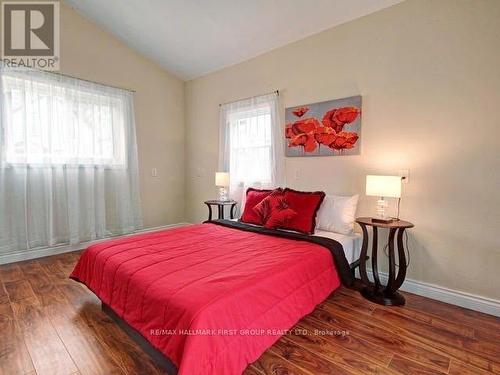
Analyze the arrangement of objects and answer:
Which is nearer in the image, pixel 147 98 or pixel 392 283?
pixel 392 283

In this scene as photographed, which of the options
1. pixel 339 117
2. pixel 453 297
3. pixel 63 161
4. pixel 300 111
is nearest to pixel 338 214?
pixel 339 117

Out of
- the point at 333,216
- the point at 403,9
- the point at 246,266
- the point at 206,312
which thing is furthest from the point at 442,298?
the point at 403,9

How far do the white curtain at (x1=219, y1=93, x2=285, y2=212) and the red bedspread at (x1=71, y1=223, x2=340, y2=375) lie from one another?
1379mm

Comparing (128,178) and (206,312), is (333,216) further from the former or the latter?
(128,178)

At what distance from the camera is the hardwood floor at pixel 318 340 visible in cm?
155

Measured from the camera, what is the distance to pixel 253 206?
3098 mm

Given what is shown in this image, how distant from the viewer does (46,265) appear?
3102mm

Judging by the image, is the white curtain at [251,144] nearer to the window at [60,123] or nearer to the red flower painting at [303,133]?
the red flower painting at [303,133]

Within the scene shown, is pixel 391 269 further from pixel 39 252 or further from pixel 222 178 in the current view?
pixel 39 252

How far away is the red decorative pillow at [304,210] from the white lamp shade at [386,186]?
55 centimetres

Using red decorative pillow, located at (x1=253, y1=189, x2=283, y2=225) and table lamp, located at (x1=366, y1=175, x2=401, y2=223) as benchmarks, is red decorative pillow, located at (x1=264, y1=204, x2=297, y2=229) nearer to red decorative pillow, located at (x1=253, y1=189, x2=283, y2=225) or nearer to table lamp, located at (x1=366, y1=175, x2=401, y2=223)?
red decorative pillow, located at (x1=253, y1=189, x2=283, y2=225)

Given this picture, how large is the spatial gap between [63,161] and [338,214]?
347 centimetres

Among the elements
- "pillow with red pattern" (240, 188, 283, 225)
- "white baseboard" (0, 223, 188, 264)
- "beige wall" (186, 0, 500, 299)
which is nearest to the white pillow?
"beige wall" (186, 0, 500, 299)

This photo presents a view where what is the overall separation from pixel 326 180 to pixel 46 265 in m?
3.42
